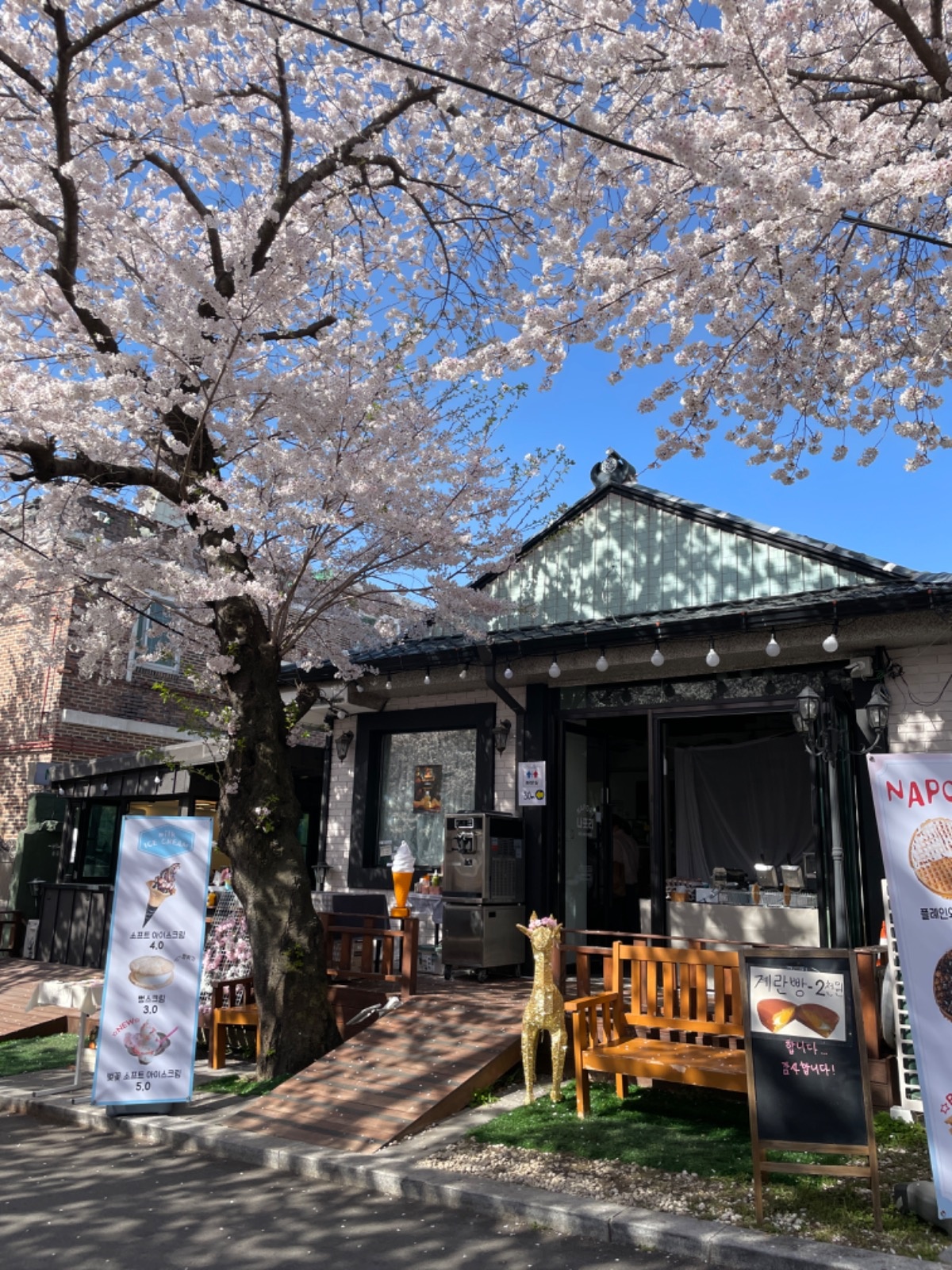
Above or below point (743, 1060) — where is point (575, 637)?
above

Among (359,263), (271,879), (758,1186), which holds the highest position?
(359,263)

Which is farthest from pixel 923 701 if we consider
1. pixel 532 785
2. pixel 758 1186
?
pixel 758 1186

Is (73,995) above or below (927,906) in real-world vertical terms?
below

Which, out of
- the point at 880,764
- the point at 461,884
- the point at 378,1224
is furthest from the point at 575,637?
the point at 378,1224

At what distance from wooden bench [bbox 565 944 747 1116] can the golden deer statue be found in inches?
7.4

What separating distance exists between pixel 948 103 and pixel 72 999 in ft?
28.0

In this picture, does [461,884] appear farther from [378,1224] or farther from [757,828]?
[378,1224]

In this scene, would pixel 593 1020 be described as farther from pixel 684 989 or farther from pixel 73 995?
pixel 73 995

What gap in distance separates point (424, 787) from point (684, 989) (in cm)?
565

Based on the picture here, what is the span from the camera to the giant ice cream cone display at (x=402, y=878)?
32.7ft

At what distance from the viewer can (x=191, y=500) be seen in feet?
26.6

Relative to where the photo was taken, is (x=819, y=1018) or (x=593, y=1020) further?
(x=593, y=1020)

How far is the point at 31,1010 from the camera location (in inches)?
348

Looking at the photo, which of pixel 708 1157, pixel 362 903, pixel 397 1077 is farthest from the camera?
pixel 362 903
